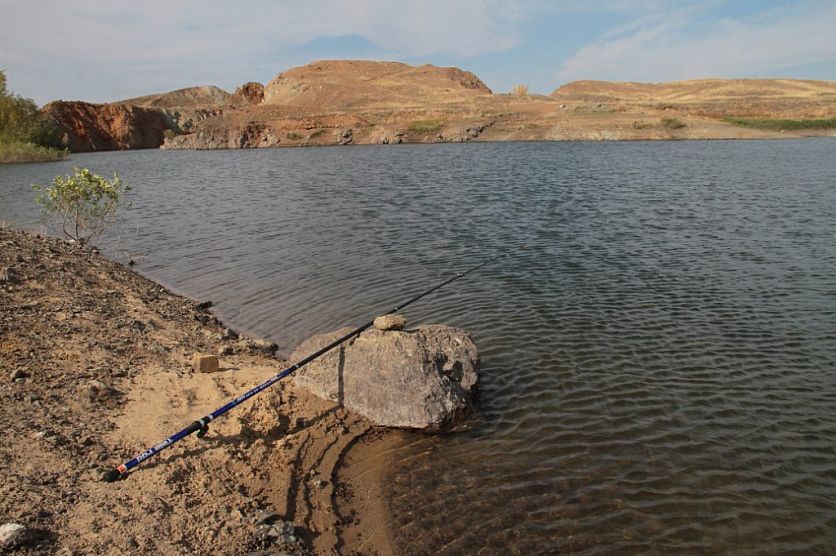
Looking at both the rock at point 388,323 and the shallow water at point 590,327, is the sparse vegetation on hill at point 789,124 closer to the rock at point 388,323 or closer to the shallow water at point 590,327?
the shallow water at point 590,327

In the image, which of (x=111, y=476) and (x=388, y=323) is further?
(x=388, y=323)

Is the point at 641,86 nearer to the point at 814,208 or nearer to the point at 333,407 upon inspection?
the point at 814,208

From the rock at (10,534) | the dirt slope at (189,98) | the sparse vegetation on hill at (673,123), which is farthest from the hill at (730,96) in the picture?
the dirt slope at (189,98)

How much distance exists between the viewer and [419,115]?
293 feet

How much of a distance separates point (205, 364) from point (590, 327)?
7728mm

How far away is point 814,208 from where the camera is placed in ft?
73.5

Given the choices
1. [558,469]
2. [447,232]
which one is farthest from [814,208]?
[558,469]

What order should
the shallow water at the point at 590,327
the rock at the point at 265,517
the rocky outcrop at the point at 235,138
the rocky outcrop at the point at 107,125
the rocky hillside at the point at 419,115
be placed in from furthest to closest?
the rocky outcrop at the point at 107,125
the rocky outcrop at the point at 235,138
the rocky hillside at the point at 419,115
the shallow water at the point at 590,327
the rock at the point at 265,517

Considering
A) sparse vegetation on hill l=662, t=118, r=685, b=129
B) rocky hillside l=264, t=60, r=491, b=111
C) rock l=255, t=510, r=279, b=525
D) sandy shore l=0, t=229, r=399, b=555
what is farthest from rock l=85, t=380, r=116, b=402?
rocky hillside l=264, t=60, r=491, b=111

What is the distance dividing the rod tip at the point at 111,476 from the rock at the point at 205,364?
2.95 meters

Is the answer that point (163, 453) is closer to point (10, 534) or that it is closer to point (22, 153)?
point (10, 534)

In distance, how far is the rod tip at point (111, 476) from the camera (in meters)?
5.33

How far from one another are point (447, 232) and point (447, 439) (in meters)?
13.7

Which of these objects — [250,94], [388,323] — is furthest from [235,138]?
[388,323]
